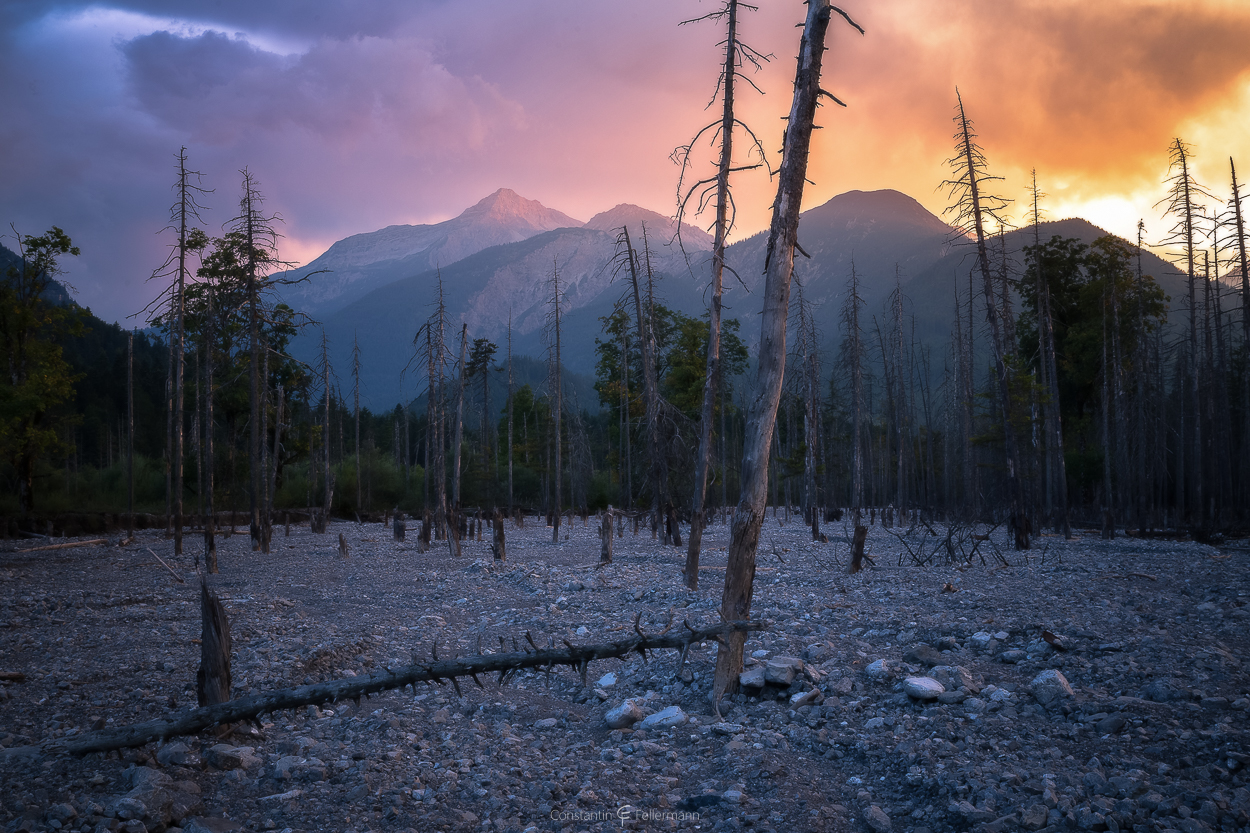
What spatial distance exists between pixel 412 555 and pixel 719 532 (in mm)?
13944

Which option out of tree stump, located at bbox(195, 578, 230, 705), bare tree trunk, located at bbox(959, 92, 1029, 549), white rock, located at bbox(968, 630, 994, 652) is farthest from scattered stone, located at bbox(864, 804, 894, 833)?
bare tree trunk, located at bbox(959, 92, 1029, 549)

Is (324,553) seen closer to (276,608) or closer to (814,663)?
(276,608)

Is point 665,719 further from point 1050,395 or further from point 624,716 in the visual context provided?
point 1050,395

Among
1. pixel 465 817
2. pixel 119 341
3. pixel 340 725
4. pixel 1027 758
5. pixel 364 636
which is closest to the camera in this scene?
pixel 465 817

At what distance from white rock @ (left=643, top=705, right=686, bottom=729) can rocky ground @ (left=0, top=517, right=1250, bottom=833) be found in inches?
0.7

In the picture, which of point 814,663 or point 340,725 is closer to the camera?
point 340,725

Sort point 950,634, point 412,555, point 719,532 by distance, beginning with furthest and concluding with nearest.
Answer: point 719,532 → point 412,555 → point 950,634

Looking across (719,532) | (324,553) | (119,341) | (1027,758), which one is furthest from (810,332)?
(119,341)

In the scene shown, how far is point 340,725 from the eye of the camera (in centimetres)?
567

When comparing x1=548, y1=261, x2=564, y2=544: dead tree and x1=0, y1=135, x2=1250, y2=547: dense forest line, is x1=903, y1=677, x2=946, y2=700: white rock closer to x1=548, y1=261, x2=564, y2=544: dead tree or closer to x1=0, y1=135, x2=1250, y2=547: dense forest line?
x1=0, y1=135, x2=1250, y2=547: dense forest line

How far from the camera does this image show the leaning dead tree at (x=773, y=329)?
5832 mm

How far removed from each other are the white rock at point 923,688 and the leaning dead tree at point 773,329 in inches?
61.7

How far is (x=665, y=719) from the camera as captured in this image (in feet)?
18.5

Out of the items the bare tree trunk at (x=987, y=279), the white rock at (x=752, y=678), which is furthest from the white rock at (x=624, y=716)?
the bare tree trunk at (x=987, y=279)
